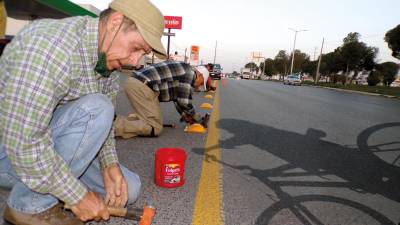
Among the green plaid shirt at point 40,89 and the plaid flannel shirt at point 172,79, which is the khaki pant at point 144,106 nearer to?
the plaid flannel shirt at point 172,79

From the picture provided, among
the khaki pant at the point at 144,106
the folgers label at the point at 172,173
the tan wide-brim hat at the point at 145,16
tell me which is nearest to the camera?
the tan wide-brim hat at the point at 145,16

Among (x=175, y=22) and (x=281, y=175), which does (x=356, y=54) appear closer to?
(x=175, y=22)

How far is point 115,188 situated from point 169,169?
80cm

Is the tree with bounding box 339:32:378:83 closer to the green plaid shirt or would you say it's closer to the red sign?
the red sign

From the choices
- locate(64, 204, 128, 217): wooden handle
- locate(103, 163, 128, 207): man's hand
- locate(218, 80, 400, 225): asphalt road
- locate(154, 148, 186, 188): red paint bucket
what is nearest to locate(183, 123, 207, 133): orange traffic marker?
locate(218, 80, 400, 225): asphalt road

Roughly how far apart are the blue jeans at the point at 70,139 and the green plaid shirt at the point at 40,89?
0.18 m

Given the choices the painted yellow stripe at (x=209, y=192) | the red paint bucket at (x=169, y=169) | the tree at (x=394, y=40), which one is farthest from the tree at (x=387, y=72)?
the red paint bucket at (x=169, y=169)

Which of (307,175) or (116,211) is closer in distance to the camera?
(116,211)

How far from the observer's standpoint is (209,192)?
3021 millimetres

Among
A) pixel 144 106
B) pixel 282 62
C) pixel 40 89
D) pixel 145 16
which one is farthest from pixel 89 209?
pixel 282 62

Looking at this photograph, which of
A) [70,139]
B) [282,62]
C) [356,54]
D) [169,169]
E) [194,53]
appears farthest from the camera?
[282,62]

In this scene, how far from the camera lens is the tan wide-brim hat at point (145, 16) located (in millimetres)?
1742

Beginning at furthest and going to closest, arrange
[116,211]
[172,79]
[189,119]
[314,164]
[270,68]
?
[270,68], [189,119], [172,79], [314,164], [116,211]

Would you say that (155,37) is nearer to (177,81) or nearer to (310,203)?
(310,203)
